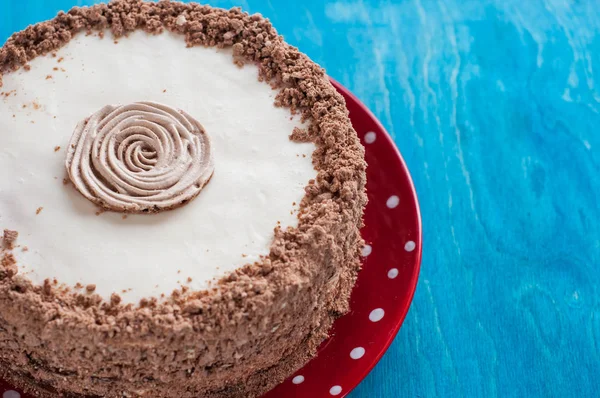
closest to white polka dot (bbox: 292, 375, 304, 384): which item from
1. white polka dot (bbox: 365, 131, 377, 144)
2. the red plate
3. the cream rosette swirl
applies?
the red plate

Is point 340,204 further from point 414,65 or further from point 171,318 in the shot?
point 414,65

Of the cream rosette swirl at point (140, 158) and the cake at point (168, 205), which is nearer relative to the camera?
the cake at point (168, 205)

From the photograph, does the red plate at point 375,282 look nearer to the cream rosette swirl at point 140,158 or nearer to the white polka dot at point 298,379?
the white polka dot at point 298,379

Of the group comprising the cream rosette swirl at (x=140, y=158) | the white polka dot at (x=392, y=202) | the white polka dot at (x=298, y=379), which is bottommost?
the white polka dot at (x=298, y=379)

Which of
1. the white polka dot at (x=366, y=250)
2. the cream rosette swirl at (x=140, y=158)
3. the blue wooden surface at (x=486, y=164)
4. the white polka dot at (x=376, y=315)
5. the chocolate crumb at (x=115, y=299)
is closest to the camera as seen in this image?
the chocolate crumb at (x=115, y=299)

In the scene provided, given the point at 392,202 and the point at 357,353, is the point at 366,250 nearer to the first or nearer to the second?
the point at 392,202

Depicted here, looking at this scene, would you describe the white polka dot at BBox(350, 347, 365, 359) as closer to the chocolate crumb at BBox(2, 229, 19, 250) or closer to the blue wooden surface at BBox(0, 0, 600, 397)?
the blue wooden surface at BBox(0, 0, 600, 397)

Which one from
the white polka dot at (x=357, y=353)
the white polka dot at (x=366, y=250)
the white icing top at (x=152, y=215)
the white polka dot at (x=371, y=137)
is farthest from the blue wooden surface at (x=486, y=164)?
the white icing top at (x=152, y=215)

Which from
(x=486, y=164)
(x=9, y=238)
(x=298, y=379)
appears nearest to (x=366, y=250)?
(x=298, y=379)
